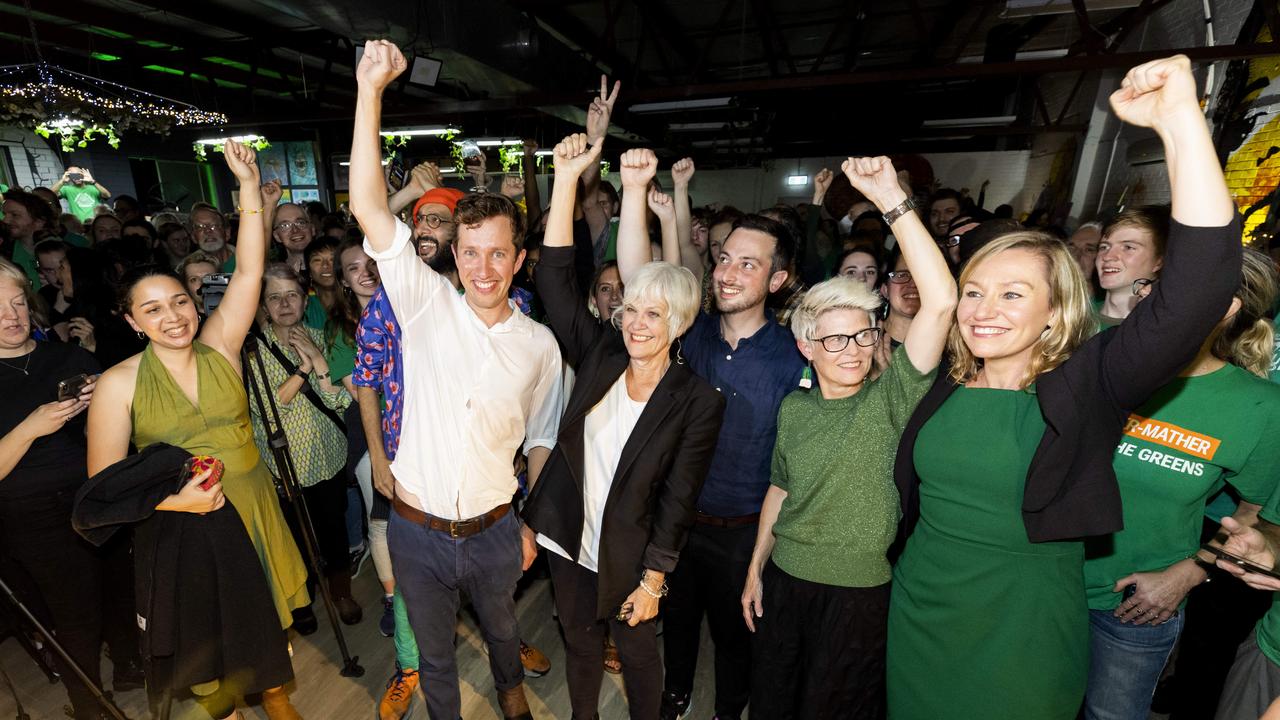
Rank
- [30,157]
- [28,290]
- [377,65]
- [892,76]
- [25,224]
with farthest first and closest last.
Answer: [30,157] < [892,76] < [25,224] < [28,290] < [377,65]

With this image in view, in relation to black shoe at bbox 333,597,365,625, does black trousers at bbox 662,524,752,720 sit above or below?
above

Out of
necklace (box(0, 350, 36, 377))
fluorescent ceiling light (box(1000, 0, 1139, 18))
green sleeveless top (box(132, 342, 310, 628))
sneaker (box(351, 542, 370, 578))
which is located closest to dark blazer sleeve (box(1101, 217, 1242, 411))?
green sleeveless top (box(132, 342, 310, 628))

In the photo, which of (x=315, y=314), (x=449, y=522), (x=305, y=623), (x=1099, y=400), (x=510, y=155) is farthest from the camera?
(x=510, y=155)

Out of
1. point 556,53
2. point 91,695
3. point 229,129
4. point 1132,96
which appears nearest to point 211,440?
point 91,695

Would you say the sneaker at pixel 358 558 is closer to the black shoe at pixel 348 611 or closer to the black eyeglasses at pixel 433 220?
the black shoe at pixel 348 611

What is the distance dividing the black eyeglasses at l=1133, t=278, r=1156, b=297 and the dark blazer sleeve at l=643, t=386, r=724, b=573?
1.50 meters

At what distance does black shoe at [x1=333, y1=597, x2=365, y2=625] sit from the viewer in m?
2.93

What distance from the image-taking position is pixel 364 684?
255 cm

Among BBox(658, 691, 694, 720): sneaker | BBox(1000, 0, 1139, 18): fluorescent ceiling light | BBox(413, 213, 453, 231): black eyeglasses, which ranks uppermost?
BBox(1000, 0, 1139, 18): fluorescent ceiling light

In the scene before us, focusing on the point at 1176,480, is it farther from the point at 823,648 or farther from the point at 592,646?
the point at 592,646

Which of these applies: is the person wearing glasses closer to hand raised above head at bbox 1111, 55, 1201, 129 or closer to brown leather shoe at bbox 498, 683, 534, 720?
hand raised above head at bbox 1111, 55, 1201, 129

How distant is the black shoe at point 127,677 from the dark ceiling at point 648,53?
4.29 m

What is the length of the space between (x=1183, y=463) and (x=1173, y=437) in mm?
74

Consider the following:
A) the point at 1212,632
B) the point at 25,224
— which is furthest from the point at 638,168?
the point at 25,224
